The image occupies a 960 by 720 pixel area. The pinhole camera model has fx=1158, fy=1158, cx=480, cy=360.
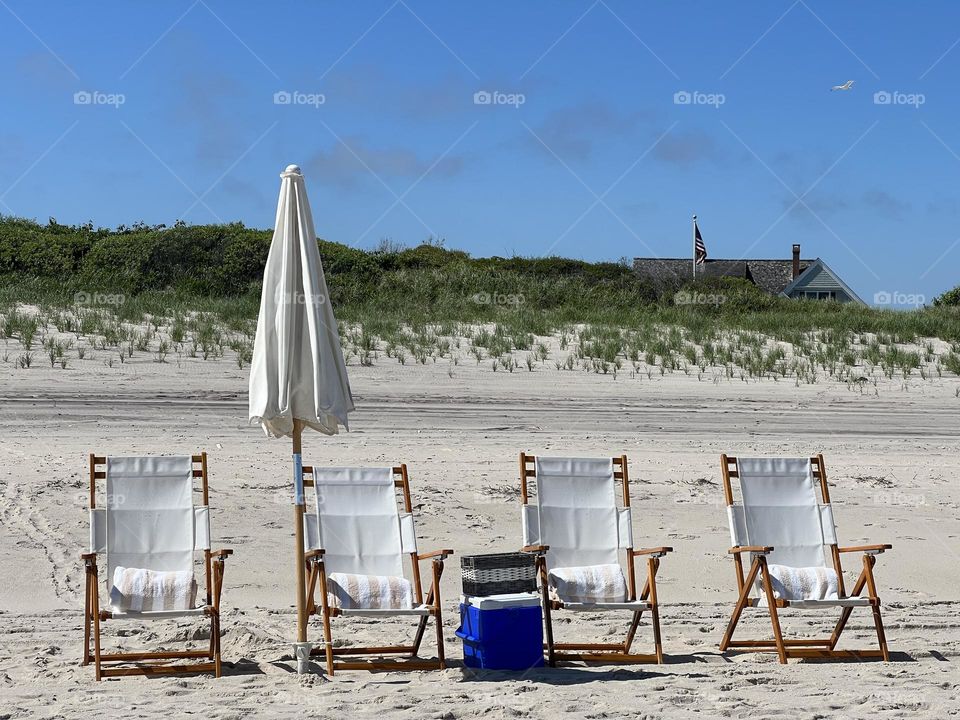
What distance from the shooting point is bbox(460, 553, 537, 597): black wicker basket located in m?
5.65

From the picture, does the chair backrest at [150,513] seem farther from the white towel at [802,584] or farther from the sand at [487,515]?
the white towel at [802,584]

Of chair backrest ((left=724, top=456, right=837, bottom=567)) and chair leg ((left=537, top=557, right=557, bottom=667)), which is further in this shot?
chair backrest ((left=724, top=456, right=837, bottom=567))

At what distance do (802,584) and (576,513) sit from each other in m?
1.24

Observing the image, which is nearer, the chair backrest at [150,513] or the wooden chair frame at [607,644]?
the wooden chair frame at [607,644]

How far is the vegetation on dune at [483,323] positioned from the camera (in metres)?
15.4

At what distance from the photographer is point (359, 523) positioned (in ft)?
20.2

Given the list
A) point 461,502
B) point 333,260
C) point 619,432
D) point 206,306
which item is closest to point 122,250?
point 333,260
